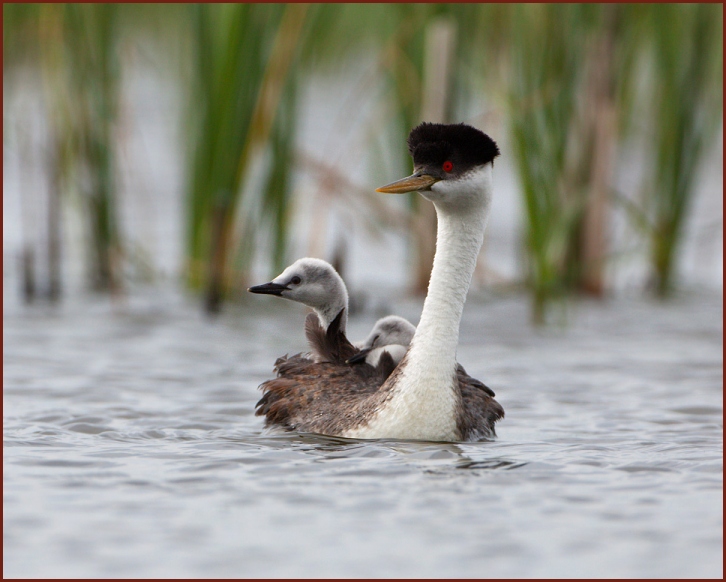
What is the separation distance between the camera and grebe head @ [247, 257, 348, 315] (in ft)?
25.9

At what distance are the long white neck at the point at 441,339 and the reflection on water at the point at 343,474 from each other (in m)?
0.13

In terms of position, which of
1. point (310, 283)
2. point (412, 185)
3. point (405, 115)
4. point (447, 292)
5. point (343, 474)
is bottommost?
point (343, 474)

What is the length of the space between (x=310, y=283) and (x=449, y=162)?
5.23ft

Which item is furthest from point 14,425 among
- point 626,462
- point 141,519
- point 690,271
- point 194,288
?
point 690,271

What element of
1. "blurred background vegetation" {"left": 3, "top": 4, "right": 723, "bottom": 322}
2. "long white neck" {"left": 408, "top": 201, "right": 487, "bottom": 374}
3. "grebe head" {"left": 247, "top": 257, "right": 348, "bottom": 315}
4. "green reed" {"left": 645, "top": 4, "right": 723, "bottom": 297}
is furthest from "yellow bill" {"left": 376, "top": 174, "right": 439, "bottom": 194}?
"green reed" {"left": 645, "top": 4, "right": 723, "bottom": 297}

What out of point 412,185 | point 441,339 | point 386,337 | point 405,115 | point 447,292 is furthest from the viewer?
point 405,115

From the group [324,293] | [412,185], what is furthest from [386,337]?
[412,185]

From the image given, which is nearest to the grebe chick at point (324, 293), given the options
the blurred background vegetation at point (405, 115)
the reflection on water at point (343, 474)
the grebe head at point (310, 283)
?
the grebe head at point (310, 283)

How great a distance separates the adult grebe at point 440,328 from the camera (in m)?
6.72

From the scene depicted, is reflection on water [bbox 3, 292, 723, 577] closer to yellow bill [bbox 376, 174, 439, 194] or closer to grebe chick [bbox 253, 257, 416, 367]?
grebe chick [bbox 253, 257, 416, 367]

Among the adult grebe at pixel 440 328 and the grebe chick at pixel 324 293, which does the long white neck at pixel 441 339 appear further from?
the grebe chick at pixel 324 293

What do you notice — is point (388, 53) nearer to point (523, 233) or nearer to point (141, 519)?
point (523, 233)

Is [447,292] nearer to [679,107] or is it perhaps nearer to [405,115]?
[405,115]

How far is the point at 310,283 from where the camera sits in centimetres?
794
